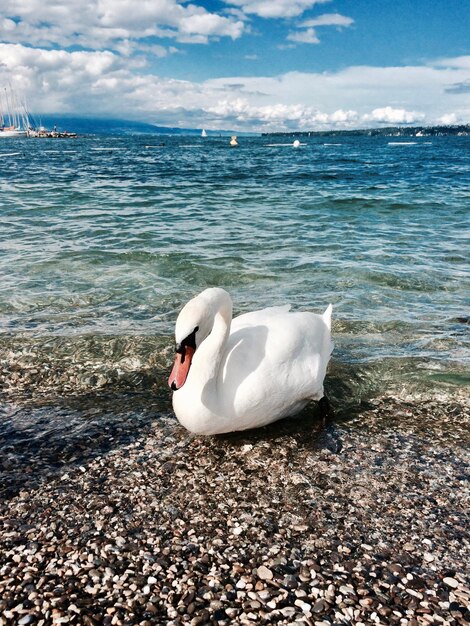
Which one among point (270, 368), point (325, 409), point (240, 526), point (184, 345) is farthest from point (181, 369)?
point (325, 409)

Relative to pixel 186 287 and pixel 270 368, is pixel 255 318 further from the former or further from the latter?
pixel 186 287

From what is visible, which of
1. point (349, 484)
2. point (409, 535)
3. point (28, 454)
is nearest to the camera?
point (409, 535)

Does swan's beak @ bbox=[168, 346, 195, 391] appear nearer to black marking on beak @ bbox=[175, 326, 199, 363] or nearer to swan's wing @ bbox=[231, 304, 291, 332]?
black marking on beak @ bbox=[175, 326, 199, 363]

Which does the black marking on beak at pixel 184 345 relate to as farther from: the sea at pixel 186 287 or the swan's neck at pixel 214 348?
the sea at pixel 186 287

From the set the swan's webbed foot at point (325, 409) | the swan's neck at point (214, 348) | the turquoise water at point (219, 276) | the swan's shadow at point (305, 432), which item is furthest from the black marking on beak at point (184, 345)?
the turquoise water at point (219, 276)

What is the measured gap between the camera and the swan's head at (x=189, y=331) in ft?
13.6

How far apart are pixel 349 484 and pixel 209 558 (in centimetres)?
139

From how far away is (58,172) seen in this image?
3197 cm

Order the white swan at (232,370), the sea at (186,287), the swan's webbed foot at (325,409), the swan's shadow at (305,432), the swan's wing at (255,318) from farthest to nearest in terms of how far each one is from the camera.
A: the sea at (186,287), the swan's webbed foot at (325,409), the swan's wing at (255,318), the swan's shadow at (305,432), the white swan at (232,370)

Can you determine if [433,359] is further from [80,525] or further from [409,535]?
[80,525]

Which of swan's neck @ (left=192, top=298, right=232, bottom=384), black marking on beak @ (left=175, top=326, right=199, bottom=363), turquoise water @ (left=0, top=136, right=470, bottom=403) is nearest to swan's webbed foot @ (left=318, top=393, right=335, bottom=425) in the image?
turquoise water @ (left=0, top=136, right=470, bottom=403)

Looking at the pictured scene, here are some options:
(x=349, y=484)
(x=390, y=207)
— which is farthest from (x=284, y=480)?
(x=390, y=207)

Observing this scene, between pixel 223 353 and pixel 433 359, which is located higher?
pixel 223 353

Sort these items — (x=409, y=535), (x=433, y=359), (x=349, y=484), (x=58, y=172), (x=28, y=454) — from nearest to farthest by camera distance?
1. (x=409, y=535)
2. (x=349, y=484)
3. (x=28, y=454)
4. (x=433, y=359)
5. (x=58, y=172)
